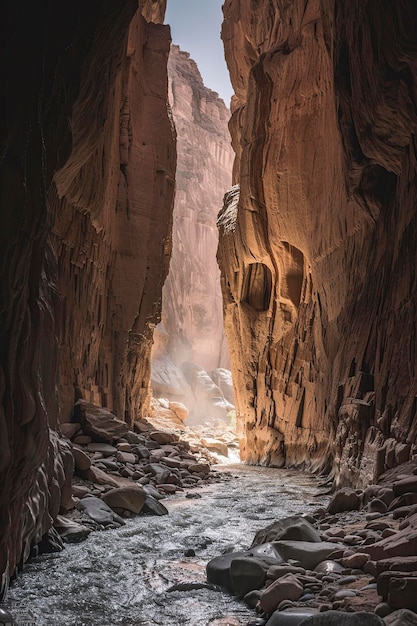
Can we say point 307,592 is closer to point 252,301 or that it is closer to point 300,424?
point 300,424

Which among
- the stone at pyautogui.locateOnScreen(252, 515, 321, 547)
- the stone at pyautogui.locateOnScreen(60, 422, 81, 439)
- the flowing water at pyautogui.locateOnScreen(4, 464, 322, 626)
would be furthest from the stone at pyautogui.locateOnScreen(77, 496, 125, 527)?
the stone at pyautogui.locateOnScreen(60, 422, 81, 439)

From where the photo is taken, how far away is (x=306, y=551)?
16.3 feet

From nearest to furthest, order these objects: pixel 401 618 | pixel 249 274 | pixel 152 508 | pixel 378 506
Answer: pixel 401 618, pixel 378 506, pixel 152 508, pixel 249 274

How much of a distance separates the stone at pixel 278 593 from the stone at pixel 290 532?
1.34 m

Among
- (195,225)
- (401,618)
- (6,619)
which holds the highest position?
(195,225)

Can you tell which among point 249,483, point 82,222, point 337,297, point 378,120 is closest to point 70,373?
point 82,222

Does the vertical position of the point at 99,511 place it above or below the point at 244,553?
below

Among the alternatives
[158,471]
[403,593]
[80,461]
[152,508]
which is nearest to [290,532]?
[403,593]

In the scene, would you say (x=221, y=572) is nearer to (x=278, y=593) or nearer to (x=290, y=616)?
(x=278, y=593)

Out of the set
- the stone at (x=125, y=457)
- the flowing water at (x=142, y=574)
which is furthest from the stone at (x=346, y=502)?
the stone at (x=125, y=457)

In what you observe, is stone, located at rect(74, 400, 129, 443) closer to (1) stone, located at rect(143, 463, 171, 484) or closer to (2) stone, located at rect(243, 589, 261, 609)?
(1) stone, located at rect(143, 463, 171, 484)

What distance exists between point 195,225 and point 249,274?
1538 inches

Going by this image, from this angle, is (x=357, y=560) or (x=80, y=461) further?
(x=80, y=461)

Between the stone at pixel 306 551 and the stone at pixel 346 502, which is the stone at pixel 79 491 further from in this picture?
the stone at pixel 306 551
